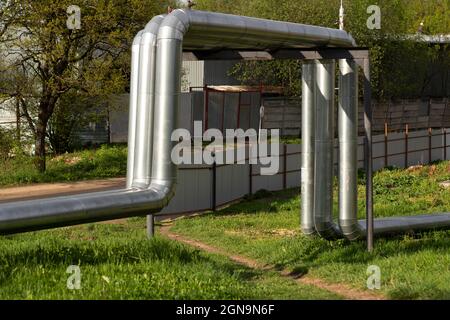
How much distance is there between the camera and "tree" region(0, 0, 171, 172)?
73.2 ft

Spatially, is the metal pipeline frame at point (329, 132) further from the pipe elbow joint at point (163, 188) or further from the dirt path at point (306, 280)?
the pipe elbow joint at point (163, 188)

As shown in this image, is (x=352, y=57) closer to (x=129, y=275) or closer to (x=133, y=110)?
(x=133, y=110)

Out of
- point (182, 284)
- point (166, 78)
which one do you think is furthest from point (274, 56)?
point (182, 284)

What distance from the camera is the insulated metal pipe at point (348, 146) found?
12734 millimetres

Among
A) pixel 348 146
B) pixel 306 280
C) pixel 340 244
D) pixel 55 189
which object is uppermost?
pixel 348 146

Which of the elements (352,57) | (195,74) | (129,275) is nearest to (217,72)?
(195,74)

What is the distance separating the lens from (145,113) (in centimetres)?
1041

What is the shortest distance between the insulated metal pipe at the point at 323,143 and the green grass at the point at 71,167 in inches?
498

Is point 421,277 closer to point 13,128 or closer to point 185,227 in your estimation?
point 185,227

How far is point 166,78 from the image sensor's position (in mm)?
10203

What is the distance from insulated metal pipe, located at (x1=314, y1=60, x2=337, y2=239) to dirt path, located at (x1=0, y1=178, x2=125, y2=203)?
9.77 metres

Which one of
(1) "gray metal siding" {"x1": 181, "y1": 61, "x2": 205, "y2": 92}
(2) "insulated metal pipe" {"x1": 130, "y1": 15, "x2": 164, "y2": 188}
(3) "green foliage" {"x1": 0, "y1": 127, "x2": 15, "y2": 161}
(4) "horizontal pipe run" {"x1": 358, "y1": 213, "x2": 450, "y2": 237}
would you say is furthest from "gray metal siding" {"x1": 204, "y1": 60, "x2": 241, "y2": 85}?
(2) "insulated metal pipe" {"x1": 130, "y1": 15, "x2": 164, "y2": 188}

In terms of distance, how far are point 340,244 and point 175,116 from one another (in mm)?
4454

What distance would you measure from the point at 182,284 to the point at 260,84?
28.7 meters
